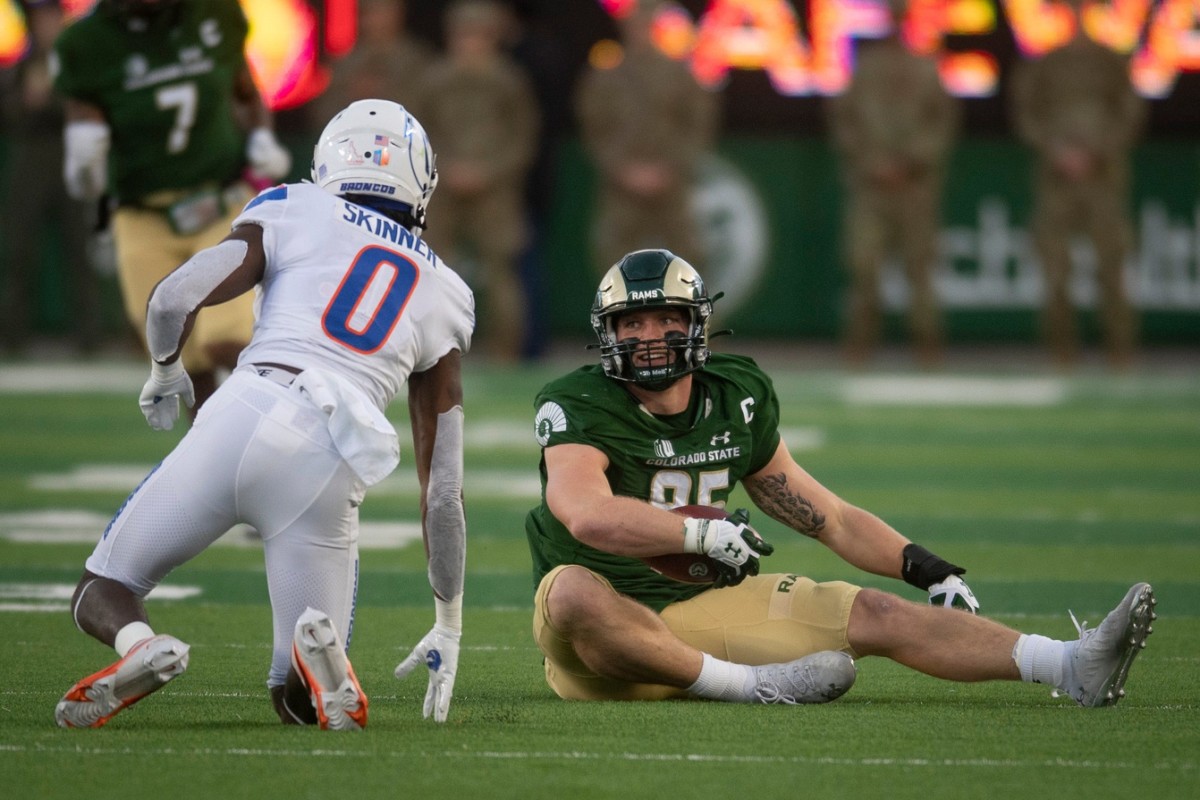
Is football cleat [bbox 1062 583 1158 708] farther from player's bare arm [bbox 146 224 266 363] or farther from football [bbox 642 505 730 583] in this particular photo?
player's bare arm [bbox 146 224 266 363]

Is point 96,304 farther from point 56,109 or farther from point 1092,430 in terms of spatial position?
point 1092,430

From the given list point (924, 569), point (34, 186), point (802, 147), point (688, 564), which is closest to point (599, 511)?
point (688, 564)

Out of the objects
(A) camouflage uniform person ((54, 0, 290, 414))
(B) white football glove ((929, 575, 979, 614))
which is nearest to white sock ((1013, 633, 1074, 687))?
(B) white football glove ((929, 575, 979, 614))

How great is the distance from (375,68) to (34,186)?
257 centimetres

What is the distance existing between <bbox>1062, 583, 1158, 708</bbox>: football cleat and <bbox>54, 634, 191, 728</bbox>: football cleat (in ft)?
6.22

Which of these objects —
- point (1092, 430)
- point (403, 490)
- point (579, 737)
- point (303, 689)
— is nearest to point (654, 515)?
point (579, 737)

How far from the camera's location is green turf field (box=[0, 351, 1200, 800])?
3697 millimetres

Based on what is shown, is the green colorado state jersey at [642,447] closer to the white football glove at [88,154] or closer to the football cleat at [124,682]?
the football cleat at [124,682]

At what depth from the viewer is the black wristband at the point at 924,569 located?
4645 millimetres

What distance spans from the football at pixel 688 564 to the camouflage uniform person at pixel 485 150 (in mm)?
9189

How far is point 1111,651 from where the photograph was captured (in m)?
4.29

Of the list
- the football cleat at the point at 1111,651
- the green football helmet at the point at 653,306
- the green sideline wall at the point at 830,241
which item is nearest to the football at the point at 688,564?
the green football helmet at the point at 653,306

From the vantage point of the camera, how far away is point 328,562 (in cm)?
416

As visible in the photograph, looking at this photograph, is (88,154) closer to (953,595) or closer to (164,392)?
(164,392)
